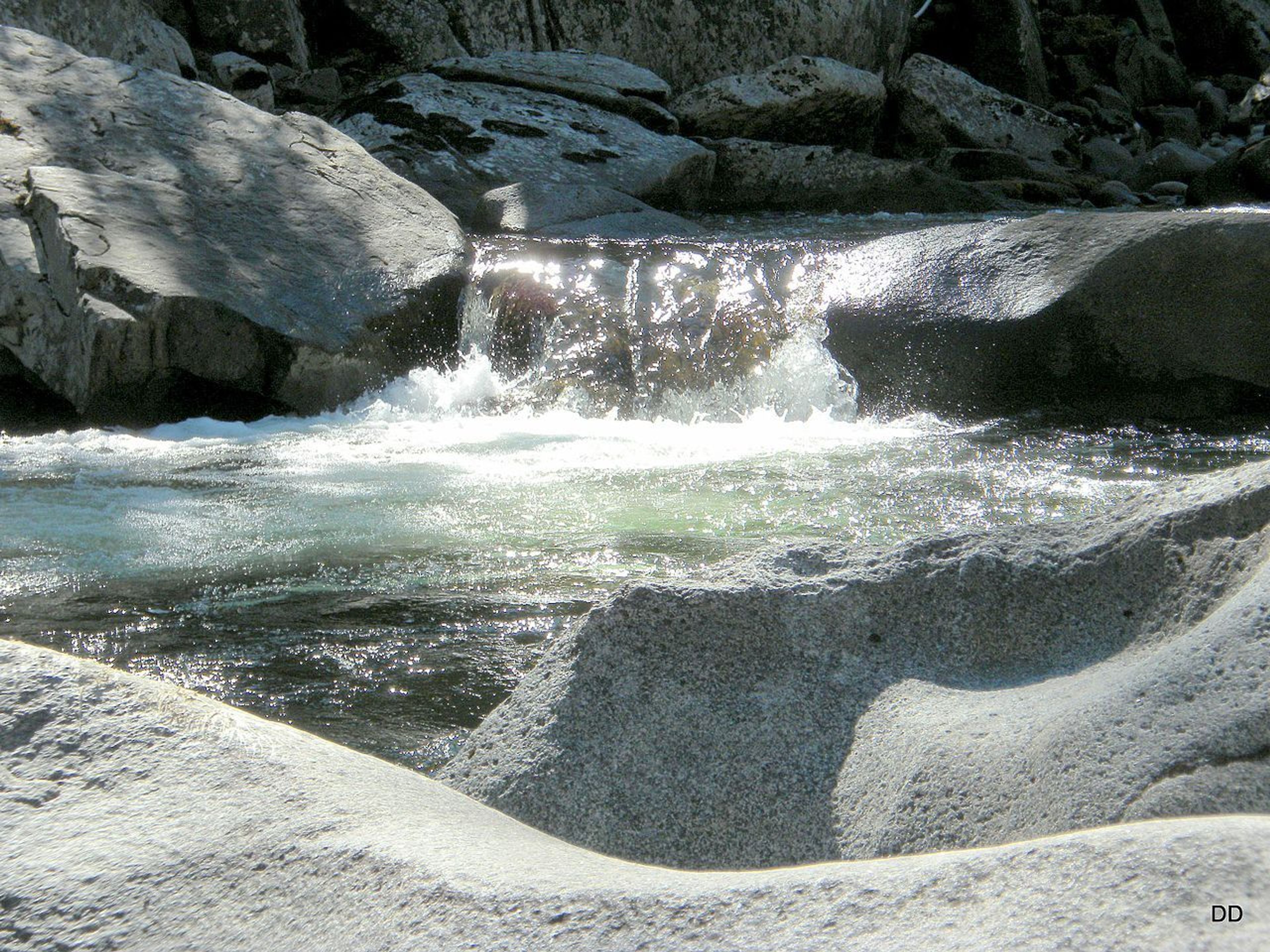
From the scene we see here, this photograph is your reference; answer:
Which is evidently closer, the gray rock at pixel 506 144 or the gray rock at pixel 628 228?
the gray rock at pixel 628 228

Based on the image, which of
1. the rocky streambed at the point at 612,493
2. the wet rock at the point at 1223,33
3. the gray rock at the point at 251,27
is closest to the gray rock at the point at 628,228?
the rocky streambed at the point at 612,493

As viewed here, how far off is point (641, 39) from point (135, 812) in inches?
540

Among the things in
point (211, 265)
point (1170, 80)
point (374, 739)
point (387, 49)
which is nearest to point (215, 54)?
point (387, 49)

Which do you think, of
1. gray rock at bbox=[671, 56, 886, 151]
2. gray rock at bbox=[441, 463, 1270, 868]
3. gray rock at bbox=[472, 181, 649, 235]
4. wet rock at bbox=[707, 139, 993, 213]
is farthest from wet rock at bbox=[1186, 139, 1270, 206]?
gray rock at bbox=[441, 463, 1270, 868]

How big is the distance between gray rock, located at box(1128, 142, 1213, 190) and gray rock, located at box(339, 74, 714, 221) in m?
6.65

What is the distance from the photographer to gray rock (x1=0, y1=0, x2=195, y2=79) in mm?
10312

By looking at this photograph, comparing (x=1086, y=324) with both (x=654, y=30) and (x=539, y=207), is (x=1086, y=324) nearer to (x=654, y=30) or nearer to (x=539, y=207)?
(x=539, y=207)

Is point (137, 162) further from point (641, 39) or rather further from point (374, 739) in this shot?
point (641, 39)

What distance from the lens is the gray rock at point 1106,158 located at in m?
15.8

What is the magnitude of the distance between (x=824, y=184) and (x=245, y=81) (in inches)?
217

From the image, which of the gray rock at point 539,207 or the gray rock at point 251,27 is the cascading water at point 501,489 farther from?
the gray rock at point 251,27

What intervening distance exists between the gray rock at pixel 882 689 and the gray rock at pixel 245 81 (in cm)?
1096

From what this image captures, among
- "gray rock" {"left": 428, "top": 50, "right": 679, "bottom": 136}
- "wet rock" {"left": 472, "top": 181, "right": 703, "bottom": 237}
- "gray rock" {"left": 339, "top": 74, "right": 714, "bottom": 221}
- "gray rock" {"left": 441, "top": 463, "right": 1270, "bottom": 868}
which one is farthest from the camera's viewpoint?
"gray rock" {"left": 428, "top": 50, "right": 679, "bottom": 136}

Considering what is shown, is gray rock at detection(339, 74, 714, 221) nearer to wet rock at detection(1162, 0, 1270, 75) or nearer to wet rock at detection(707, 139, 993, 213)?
wet rock at detection(707, 139, 993, 213)
